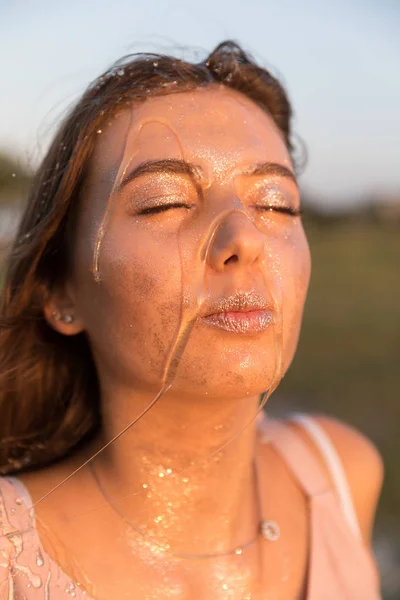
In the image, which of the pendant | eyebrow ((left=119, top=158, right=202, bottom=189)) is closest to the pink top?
the pendant

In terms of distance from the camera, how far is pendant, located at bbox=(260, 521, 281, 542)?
6.59 feet

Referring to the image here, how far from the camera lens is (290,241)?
183 centimetres

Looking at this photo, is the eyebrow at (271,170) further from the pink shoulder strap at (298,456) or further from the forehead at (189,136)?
the pink shoulder strap at (298,456)

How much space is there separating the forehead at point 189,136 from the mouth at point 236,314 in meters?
0.36

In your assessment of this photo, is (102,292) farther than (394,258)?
No

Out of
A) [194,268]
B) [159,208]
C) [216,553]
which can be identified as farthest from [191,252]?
[216,553]

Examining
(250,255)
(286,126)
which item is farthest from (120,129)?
(286,126)

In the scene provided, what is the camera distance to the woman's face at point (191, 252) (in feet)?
5.24

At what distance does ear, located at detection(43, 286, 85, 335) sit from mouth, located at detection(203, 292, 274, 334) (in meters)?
0.50

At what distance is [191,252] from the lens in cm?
163

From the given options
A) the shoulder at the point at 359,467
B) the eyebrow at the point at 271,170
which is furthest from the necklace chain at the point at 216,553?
the eyebrow at the point at 271,170

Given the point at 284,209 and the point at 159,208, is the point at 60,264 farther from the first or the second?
the point at 284,209

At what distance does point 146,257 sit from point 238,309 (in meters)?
0.27

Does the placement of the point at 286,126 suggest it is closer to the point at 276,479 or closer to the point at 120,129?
the point at 120,129
